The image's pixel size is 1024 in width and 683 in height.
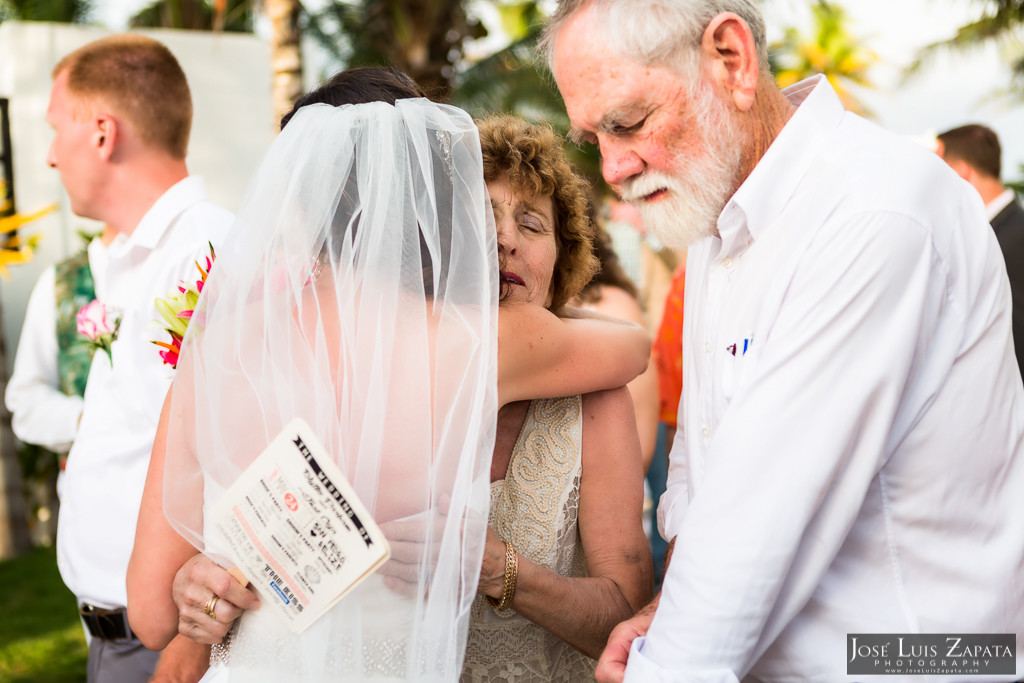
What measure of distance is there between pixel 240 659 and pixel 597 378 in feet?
3.11

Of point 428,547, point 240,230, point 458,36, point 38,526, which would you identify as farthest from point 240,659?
point 458,36

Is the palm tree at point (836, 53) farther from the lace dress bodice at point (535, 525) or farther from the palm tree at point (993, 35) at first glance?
the lace dress bodice at point (535, 525)

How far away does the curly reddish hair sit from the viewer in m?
2.19

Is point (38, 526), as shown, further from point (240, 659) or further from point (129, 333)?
point (240, 659)

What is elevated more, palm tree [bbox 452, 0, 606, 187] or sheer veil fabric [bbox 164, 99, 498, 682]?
sheer veil fabric [bbox 164, 99, 498, 682]

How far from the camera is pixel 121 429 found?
9.38ft

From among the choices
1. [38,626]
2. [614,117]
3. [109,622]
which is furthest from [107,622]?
[38,626]

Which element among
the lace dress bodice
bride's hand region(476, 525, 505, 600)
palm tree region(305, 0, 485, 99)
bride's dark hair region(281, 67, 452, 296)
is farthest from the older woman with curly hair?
palm tree region(305, 0, 485, 99)

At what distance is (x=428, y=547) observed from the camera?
1624mm

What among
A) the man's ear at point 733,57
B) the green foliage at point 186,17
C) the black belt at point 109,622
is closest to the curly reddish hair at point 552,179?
the man's ear at point 733,57

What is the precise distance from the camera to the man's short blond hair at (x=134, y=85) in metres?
3.19

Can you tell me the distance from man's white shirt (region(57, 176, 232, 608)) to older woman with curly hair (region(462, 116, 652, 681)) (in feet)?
3.87

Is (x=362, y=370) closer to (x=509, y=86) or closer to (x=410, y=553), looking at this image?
(x=410, y=553)

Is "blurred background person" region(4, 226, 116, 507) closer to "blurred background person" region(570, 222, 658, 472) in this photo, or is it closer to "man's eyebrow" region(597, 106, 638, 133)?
"blurred background person" region(570, 222, 658, 472)
